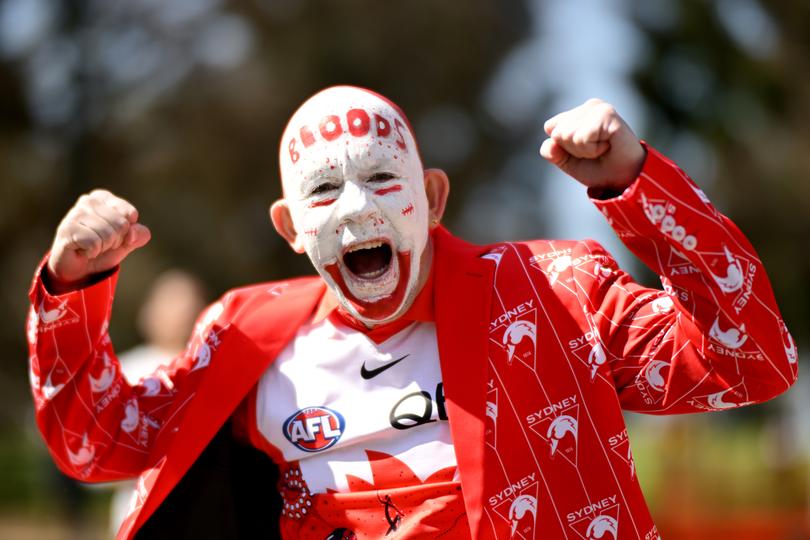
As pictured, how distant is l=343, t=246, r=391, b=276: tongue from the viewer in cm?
268

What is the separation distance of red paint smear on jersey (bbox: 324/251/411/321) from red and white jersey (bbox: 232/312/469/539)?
118 millimetres

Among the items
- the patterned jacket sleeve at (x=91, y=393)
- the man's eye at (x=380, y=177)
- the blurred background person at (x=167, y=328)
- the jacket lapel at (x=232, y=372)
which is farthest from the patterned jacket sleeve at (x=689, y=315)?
the blurred background person at (x=167, y=328)

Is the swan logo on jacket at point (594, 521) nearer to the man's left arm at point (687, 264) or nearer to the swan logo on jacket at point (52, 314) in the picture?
the man's left arm at point (687, 264)

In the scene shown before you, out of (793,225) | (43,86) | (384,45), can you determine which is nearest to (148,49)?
(43,86)

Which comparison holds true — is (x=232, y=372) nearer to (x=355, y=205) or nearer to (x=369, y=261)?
(x=369, y=261)

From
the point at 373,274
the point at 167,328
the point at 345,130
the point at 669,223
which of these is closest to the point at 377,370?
the point at 373,274

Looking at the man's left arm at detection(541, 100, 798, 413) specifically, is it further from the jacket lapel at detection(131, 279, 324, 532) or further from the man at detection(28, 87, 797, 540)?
the jacket lapel at detection(131, 279, 324, 532)

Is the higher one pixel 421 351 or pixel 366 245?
pixel 366 245

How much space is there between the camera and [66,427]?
2762 mm

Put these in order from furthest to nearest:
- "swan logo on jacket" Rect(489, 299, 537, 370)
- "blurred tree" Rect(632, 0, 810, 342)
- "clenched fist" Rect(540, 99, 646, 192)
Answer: "blurred tree" Rect(632, 0, 810, 342) < "swan logo on jacket" Rect(489, 299, 537, 370) < "clenched fist" Rect(540, 99, 646, 192)

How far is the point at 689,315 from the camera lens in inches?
90.9

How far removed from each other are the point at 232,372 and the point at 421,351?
518 millimetres

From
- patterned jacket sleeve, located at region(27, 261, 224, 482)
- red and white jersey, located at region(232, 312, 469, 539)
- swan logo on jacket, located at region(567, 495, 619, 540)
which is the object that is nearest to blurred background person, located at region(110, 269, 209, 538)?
patterned jacket sleeve, located at region(27, 261, 224, 482)

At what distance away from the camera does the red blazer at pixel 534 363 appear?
88.8 inches
